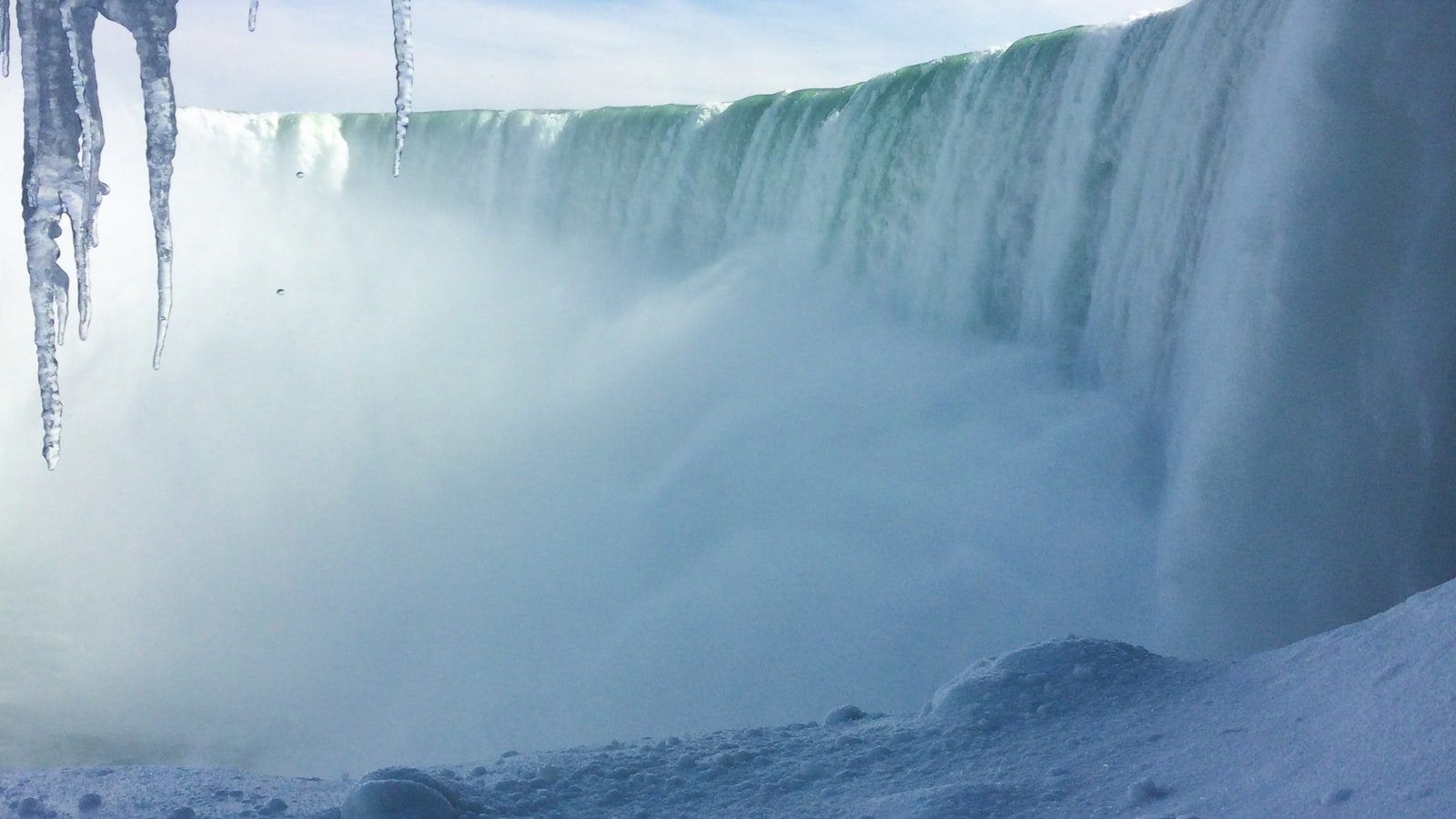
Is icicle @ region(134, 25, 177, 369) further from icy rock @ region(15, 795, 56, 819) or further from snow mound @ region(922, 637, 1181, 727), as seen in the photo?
snow mound @ region(922, 637, 1181, 727)

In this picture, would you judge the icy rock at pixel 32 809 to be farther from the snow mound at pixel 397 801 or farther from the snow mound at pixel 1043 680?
the snow mound at pixel 1043 680

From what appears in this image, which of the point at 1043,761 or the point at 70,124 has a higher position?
the point at 70,124

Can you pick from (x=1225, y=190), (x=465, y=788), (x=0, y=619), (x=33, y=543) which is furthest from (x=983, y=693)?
(x=33, y=543)

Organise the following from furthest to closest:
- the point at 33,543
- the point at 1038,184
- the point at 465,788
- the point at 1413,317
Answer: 1. the point at 33,543
2. the point at 1038,184
3. the point at 1413,317
4. the point at 465,788

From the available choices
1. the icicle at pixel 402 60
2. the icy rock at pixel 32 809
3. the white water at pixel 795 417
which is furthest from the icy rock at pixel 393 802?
the white water at pixel 795 417

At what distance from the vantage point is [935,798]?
7.32 ft

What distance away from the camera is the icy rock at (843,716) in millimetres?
3019

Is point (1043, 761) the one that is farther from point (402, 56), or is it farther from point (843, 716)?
point (402, 56)

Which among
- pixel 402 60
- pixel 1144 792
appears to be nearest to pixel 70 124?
pixel 402 60

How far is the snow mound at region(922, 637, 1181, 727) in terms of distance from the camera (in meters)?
2.69

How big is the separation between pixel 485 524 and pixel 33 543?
3328 millimetres

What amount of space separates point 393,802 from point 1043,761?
3.95 feet

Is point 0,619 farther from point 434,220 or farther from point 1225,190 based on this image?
point 1225,190

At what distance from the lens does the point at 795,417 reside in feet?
23.7
